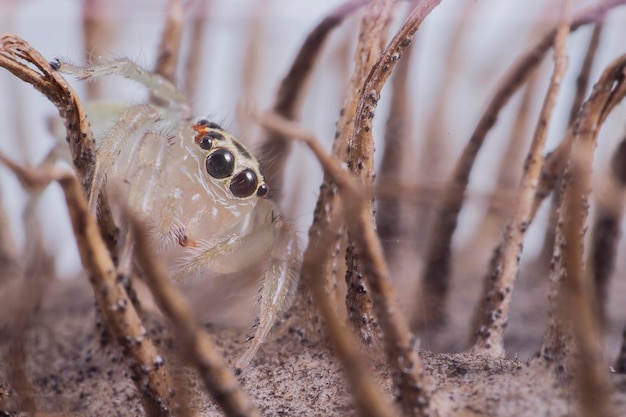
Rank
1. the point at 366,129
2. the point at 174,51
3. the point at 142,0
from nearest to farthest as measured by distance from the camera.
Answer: the point at 366,129 < the point at 174,51 < the point at 142,0

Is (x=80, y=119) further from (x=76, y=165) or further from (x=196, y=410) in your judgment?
(x=196, y=410)

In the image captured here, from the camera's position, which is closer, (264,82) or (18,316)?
(18,316)

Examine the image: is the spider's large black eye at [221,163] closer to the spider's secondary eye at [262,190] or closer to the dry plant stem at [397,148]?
the spider's secondary eye at [262,190]

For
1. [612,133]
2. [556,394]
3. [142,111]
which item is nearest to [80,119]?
[142,111]

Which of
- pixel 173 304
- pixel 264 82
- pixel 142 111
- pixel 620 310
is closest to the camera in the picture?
pixel 173 304

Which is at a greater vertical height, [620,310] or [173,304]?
[620,310]

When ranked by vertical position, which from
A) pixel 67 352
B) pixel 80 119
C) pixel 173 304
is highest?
pixel 80 119

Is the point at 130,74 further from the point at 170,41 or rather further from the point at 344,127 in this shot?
the point at 344,127

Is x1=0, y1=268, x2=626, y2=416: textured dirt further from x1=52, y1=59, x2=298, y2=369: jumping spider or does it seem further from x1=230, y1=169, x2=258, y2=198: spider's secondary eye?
x1=230, y1=169, x2=258, y2=198: spider's secondary eye
